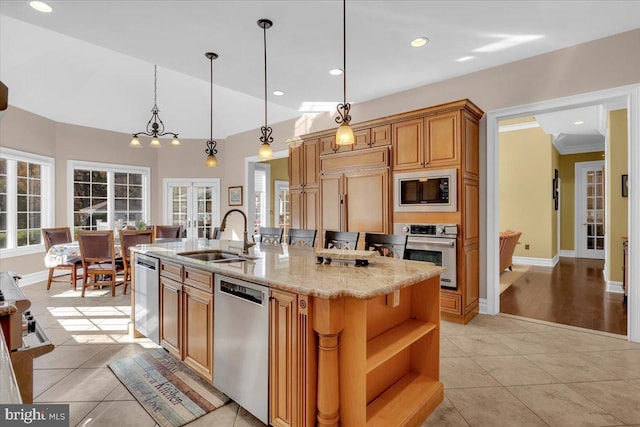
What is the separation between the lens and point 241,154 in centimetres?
708

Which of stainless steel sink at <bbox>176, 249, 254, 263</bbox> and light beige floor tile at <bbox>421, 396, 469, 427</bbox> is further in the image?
stainless steel sink at <bbox>176, 249, 254, 263</bbox>

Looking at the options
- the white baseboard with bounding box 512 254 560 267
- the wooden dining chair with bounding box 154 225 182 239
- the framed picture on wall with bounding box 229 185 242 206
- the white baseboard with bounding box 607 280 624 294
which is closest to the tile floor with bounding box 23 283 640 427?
the white baseboard with bounding box 607 280 624 294

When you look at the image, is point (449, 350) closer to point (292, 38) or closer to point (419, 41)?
point (419, 41)

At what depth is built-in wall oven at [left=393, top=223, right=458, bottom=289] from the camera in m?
3.46

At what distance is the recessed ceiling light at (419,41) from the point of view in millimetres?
3168

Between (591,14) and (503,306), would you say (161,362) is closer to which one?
(503,306)

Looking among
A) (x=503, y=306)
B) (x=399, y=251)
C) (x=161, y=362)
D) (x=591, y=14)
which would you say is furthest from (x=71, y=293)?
(x=591, y=14)

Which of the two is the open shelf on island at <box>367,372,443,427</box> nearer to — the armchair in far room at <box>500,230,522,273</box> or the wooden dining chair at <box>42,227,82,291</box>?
the armchair in far room at <box>500,230,522,273</box>

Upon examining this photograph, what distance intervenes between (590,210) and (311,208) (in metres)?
7.67

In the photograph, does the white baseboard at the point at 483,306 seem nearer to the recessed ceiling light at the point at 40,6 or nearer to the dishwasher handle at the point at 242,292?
the dishwasher handle at the point at 242,292

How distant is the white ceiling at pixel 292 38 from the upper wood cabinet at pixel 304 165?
74 cm

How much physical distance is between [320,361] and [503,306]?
11.6 ft

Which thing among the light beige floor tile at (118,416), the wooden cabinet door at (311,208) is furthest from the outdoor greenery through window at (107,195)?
the light beige floor tile at (118,416)

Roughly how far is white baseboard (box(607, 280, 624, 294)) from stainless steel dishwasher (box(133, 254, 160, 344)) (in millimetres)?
5997
